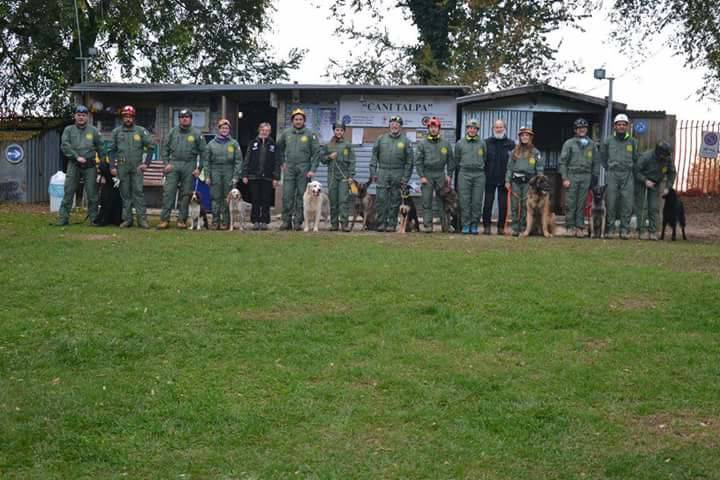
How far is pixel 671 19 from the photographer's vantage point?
890 inches

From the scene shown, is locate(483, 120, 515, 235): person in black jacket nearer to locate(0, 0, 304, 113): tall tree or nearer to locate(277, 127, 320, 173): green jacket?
locate(277, 127, 320, 173): green jacket

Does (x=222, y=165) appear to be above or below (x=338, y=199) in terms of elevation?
above

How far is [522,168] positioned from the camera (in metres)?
14.8

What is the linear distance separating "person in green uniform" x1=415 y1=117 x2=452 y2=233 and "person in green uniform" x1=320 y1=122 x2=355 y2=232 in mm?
1201

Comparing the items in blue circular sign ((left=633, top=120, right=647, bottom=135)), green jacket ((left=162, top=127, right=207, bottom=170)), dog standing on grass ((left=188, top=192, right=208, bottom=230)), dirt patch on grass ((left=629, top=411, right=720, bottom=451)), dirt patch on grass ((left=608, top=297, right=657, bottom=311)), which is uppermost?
blue circular sign ((left=633, top=120, right=647, bottom=135))

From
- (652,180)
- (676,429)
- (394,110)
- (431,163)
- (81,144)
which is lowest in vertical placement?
(676,429)

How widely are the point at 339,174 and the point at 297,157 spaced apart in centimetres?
79

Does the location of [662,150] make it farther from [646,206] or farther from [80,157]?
[80,157]

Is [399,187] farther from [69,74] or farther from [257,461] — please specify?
[69,74]

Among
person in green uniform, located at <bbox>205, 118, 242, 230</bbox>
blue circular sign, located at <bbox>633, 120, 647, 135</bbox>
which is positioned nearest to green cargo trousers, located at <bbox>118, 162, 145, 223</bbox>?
person in green uniform, located at <bbox>205, 118, 242, 230</bbox>

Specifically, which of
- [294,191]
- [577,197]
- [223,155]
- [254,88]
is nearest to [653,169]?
[577,197]

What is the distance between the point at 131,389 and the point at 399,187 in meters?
10.2

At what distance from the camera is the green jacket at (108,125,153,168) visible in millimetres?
15055

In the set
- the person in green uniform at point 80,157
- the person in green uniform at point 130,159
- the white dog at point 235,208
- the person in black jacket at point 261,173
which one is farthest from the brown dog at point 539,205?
the person in green uniform at point 80,157
